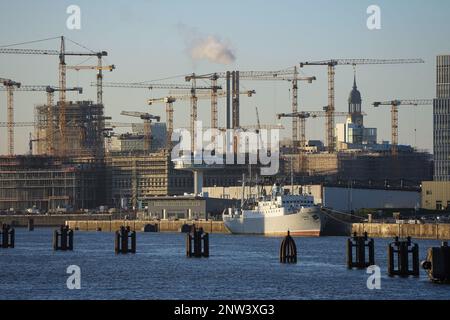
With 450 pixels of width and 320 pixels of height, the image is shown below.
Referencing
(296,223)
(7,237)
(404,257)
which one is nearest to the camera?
(404,257)

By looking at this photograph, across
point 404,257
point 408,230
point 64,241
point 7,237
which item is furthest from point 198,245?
point 408,230

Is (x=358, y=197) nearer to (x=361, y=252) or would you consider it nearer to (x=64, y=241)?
(x=64, y=241)

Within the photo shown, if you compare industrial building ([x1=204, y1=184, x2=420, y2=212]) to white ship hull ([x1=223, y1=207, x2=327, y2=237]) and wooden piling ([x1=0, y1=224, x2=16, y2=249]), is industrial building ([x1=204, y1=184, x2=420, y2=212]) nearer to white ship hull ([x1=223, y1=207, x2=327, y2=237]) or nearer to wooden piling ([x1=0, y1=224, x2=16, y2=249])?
white ship hull ([x1=223, y1=207, x2=327, y2=237])

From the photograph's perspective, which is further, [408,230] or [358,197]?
[358,197]

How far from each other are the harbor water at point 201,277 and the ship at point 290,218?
2747 cm

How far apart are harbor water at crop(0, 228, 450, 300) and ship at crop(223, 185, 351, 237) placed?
2747cm

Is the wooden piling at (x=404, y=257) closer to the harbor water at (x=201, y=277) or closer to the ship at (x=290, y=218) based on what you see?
the harbor water at (x=201, y=277)

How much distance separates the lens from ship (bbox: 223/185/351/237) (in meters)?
148

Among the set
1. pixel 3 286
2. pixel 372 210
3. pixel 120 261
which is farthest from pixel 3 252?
pixel 372 210

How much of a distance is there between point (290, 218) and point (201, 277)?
2618 inches

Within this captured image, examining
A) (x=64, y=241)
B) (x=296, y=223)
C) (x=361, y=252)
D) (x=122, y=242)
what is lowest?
(x=64, y=241)

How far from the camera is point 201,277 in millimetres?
81875
